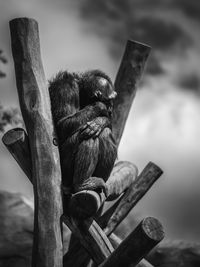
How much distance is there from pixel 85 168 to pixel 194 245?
3.51m

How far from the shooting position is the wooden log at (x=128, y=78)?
543cm

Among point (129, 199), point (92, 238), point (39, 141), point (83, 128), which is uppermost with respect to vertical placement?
point (83, 128)

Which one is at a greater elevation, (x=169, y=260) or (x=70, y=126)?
(x=70, y=126)

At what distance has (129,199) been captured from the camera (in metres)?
5.43

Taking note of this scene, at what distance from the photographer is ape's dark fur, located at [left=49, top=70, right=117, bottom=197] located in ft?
13.0

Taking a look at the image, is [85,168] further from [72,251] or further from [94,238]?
[72,251]

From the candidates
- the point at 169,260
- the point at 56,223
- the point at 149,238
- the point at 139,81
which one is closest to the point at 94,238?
the point at 56,223

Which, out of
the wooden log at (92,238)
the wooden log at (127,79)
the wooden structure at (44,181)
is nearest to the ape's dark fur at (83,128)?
the wooden structure at (44,181)

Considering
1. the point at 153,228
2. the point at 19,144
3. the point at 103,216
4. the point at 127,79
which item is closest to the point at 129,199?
the point at 103,216

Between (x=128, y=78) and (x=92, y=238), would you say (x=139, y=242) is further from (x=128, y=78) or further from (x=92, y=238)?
(x=128, y=78)

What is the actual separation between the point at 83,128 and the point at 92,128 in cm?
7

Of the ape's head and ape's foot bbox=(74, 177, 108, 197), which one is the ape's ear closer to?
the ape's head

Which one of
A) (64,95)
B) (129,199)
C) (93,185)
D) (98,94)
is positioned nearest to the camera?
(93,185)

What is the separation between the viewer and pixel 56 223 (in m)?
3.78
